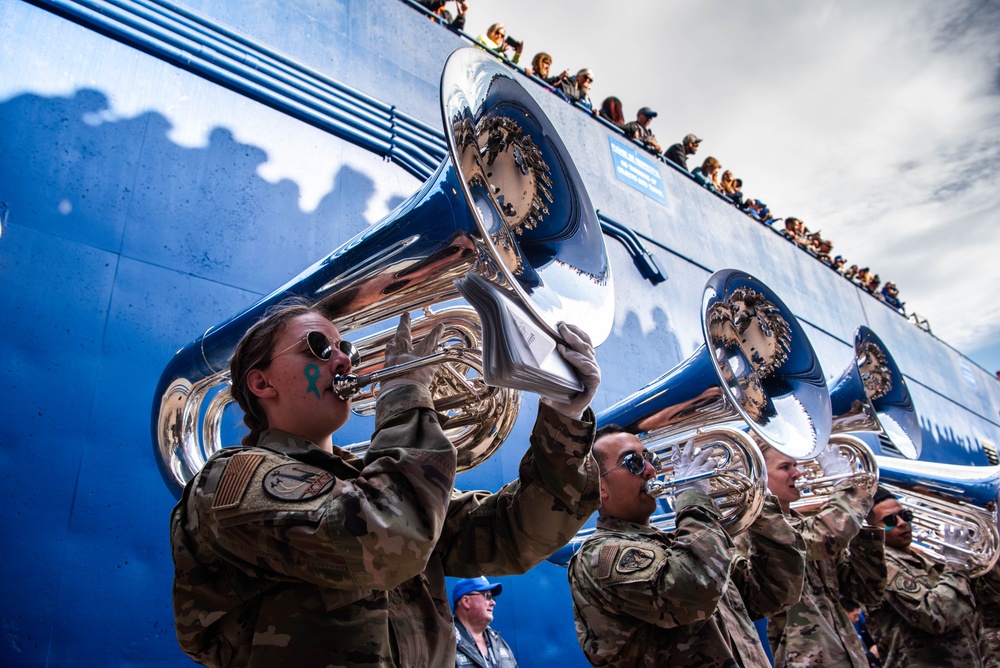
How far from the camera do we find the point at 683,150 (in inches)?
378

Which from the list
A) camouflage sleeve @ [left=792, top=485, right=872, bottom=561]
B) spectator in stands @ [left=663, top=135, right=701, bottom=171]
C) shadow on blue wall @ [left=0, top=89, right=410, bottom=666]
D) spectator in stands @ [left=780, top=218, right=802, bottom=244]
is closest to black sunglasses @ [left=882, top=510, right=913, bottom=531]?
camouflage sleeve @ [left=792, top=485, right=872, bottom=561]

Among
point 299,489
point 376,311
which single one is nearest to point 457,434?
point 376,311

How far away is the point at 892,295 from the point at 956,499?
40.8 feet

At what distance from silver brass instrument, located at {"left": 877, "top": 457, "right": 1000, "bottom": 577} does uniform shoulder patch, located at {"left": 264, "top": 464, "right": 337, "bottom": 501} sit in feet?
13.7

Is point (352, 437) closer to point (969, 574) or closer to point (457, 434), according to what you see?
point (457, 434)

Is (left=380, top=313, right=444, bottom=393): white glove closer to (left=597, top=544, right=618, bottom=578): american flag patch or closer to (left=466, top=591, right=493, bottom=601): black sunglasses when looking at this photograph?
(left=597, top=544, right=618, bottom=578): american flag patch

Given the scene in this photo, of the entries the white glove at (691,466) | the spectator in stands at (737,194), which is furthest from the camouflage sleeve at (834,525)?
the spectator in stands at (737,194)

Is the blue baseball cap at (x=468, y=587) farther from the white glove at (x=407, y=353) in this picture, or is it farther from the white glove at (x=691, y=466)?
the white glove at (x=407, y=353)

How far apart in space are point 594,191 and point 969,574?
4225 mm

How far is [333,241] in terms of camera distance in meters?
4.02

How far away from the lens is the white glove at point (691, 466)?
2.66 m

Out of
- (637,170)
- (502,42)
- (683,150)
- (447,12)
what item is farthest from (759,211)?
(447,12)

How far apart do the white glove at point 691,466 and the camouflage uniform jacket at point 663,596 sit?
98 mm

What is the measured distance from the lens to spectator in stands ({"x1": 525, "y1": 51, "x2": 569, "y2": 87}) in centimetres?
756
